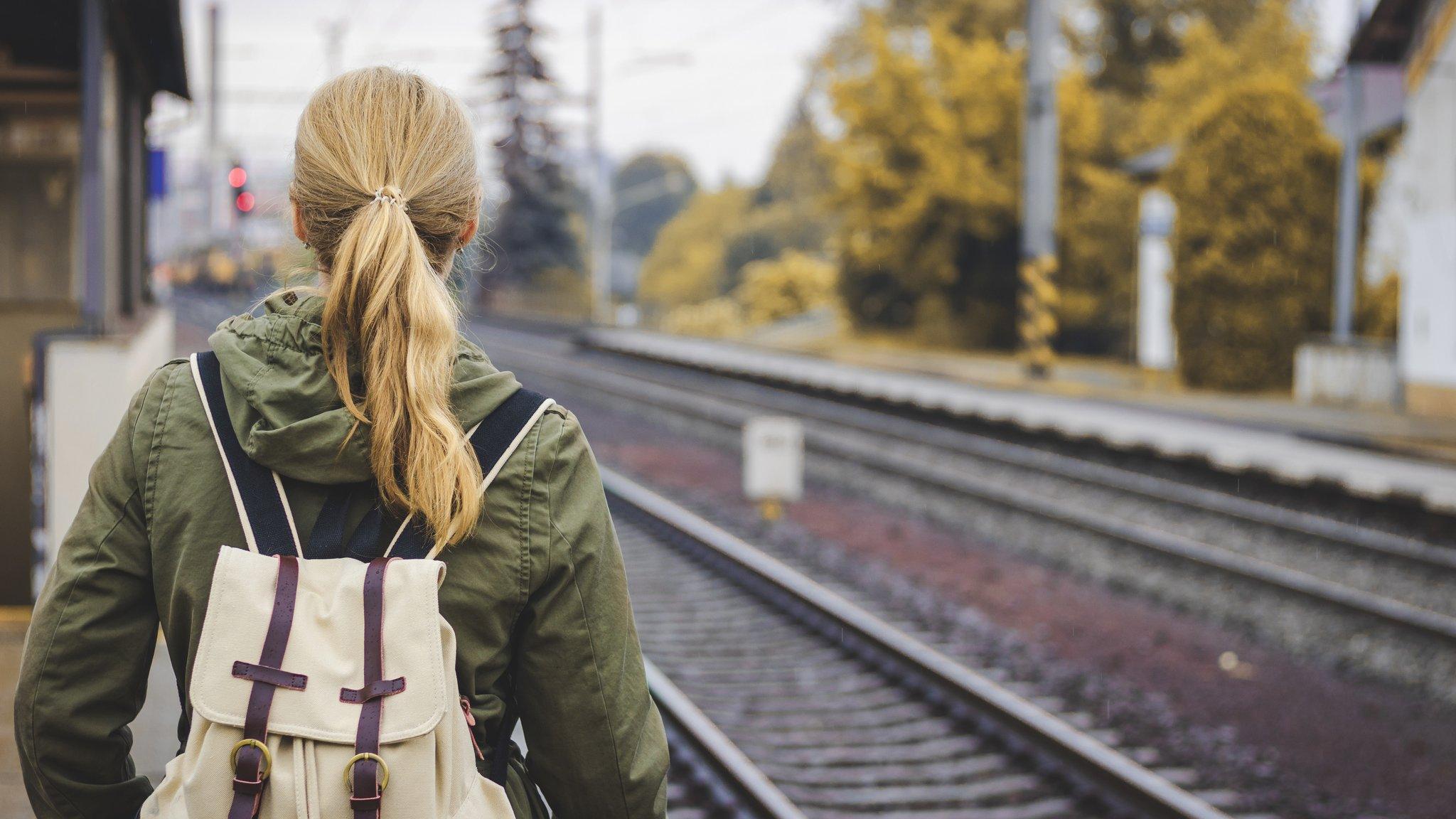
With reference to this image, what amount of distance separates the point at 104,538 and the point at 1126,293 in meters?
26.5

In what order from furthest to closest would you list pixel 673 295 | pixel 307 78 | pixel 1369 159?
pixel 673 295
pixel 307 78
pixel 1369 159

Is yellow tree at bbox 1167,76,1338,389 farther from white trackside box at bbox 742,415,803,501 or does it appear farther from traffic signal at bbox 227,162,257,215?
traffic signal at bbox 227,162,257,215

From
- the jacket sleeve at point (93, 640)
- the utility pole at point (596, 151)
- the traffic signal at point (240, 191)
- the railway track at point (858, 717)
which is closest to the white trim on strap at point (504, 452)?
the jacket sleeve at point (93, 640)

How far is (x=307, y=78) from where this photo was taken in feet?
118

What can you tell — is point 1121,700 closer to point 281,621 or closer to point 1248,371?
point 281,621

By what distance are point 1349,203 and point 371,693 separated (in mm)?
18021

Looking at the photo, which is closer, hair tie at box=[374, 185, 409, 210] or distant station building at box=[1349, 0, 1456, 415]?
hair tie at box=[374, 185, 409, 210]

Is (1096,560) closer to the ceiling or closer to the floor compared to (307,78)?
closer to the floor

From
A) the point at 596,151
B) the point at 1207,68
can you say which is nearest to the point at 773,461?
the point at 1207,68

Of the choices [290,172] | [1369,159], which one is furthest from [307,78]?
[290,172]

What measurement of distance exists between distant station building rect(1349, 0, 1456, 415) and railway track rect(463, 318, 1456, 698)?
6382 millimetres

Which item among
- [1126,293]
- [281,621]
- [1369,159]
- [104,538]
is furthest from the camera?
[1126,293]

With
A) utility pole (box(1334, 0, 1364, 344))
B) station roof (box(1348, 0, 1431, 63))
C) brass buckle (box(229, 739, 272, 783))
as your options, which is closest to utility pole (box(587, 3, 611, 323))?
station roof (box(1348, 0, 1431, 63))

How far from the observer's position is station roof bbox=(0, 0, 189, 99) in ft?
24.8
